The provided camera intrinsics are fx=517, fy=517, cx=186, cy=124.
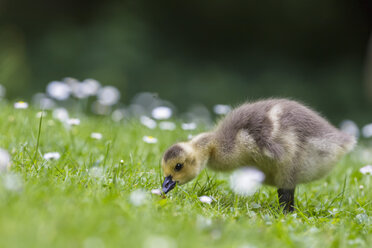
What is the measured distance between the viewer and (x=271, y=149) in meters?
4.02

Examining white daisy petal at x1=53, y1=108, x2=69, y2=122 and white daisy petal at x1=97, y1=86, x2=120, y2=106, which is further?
white daisy petal at x1=97, y1=86, x2=120, y2=106

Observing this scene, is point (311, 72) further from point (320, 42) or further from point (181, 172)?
point (181, 172)

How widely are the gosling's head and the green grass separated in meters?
0.10

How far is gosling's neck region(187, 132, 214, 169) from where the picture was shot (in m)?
4.31

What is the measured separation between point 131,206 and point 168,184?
0.90 meters

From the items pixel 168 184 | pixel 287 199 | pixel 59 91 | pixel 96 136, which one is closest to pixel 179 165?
pixel 168 184

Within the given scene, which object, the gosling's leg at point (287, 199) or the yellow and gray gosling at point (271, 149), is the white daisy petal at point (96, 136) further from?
the gosling's leg at point (287, 199)

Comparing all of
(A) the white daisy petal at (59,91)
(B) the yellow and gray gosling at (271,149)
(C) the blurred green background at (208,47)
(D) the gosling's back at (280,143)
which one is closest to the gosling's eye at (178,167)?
(B) the yellow and gray gosling at (271,149)

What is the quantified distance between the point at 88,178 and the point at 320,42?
1036 centimetres

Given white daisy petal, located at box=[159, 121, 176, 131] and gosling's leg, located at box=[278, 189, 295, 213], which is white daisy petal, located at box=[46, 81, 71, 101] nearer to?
white daisy petal, located at box=[159, 121, 176, 131]

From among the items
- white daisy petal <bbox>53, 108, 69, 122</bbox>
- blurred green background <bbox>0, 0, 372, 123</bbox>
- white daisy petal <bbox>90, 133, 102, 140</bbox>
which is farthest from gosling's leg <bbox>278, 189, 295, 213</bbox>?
blurred green background <bbox>0, 0, 372, 123</bbox>

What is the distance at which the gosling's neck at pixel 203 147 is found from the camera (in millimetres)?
4312

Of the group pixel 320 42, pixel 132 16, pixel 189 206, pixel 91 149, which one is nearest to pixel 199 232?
pixel 189 206

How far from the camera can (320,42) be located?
1289 centimetres
